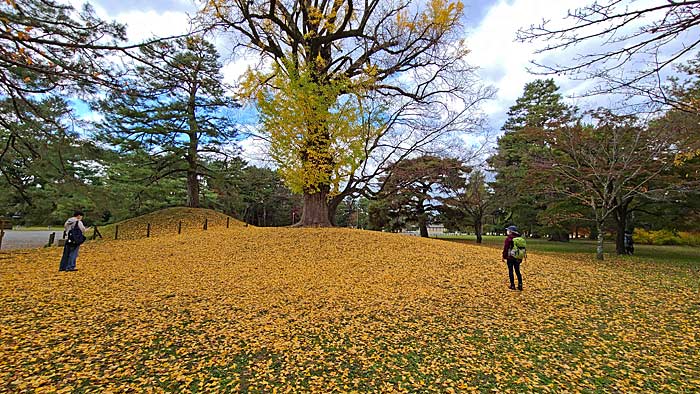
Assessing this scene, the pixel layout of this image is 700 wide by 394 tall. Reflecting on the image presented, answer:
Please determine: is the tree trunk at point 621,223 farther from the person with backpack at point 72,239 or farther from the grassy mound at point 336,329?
the person with backpack at point 72,239

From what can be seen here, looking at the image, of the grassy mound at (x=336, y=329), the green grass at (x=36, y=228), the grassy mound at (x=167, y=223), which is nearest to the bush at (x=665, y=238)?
the grassy mound at (x=336, y=329)

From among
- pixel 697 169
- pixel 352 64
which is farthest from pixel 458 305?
pixel 697 169

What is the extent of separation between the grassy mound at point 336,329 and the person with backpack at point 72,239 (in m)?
0.39

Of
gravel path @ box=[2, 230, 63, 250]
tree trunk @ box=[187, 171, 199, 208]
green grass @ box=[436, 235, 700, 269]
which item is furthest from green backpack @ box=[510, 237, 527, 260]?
tree trunk @ box=[187, 171, 199, 208]

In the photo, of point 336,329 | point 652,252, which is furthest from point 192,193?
point 652,252

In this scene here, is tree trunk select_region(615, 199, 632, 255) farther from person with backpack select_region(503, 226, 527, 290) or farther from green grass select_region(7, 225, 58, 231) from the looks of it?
green grass select_region(7, 225, 58, 231)

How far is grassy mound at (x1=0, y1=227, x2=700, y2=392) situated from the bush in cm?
1870

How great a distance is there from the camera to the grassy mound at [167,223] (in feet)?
47.4

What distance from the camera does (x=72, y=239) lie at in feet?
21.3

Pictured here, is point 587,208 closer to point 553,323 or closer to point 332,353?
point 553,323

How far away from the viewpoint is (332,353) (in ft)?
10.5

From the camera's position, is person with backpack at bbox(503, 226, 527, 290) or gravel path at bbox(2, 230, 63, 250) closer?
person with backpack at bbox(503, 226, 527, 290)

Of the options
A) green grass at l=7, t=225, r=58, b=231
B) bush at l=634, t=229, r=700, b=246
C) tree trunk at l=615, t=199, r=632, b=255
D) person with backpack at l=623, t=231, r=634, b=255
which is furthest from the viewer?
green grass at l=7, t=225, r=58, b=231

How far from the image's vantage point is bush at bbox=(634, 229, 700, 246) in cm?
2050
